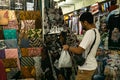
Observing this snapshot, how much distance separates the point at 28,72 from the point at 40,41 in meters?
0.74

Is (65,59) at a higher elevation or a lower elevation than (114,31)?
lower

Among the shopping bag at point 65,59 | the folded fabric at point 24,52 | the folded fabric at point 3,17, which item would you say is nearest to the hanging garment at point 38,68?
the folded fabric at point 24,52

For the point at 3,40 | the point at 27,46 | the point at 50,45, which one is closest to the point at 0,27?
the point at 3,40

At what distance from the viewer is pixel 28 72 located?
5578 millimetres

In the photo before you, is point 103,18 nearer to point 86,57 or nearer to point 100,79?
point 100,79

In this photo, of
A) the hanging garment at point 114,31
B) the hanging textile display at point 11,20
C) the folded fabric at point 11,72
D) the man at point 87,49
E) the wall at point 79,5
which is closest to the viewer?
the man at point 87,49

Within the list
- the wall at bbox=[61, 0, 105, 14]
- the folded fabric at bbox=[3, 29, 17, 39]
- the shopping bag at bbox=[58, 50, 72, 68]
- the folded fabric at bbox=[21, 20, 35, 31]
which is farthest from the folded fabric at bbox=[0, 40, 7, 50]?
the wall at bbox=[61, 0, 105, 14]

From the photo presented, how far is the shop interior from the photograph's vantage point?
5.36 m

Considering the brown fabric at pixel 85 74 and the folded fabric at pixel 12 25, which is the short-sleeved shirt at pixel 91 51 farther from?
the folded fabric at pixel 12 25

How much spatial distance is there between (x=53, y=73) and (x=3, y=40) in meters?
1.29

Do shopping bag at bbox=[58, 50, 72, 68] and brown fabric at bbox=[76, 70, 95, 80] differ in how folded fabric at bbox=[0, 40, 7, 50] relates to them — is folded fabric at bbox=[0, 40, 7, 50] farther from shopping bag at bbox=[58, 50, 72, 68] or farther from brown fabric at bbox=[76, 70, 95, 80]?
brown fabric at bbox=[76, 70, 95, 80]

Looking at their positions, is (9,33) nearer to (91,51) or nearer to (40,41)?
(40,41)

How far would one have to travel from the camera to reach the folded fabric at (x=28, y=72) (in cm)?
555

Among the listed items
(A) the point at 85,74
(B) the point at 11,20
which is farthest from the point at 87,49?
(B) the point at 11,20
